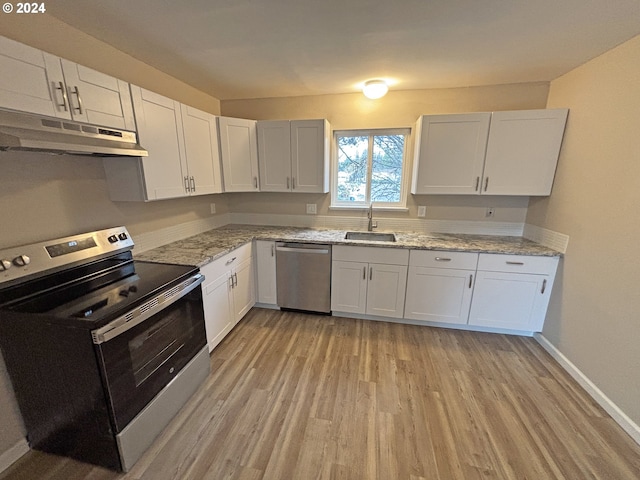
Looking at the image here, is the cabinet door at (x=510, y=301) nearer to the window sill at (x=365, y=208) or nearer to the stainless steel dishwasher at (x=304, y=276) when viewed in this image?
the window sill at (x=365, y=208)

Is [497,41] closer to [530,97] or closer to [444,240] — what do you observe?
[530,97]

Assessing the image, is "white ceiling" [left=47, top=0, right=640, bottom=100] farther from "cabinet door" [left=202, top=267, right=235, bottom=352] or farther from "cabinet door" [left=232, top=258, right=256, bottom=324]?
"cabinet door" [left=232, top=258, right=256, bottom=324]

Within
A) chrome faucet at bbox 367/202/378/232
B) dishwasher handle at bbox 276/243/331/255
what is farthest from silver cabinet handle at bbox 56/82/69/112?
chrome faucet at bbox 367/202/378/232

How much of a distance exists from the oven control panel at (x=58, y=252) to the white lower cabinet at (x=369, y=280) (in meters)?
1.82

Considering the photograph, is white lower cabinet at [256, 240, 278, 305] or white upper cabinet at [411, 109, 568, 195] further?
white lower cabinet at [256, 240, 278, 305]

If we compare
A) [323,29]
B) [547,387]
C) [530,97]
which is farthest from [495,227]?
[323,29]

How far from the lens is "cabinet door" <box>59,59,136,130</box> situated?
1.43m

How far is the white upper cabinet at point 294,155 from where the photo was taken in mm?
2832

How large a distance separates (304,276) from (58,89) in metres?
2.23

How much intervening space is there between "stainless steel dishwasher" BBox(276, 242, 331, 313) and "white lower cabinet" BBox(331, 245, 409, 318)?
0.29ft

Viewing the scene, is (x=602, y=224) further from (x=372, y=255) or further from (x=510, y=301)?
(x=372, y=255)

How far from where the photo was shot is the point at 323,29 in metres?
1.68

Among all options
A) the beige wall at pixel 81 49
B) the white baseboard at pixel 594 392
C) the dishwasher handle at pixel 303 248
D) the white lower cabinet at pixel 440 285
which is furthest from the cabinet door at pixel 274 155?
the white baseboard at pixel 594 392

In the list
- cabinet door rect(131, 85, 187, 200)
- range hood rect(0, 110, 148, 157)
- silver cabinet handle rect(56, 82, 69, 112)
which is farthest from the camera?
cabinet door rect(131, 85, 187, 200)
